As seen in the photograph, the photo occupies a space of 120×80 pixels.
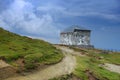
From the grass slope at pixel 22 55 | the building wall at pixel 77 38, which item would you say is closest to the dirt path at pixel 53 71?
the grass slope at pixel 22 55

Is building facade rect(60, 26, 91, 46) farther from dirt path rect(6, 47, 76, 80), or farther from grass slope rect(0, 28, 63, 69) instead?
dirt path rect(6, 47, 76, 80)

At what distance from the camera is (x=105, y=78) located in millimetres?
65625

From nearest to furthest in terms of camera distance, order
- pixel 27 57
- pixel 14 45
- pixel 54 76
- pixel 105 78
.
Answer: pixel 54 76, pixel 27 57, pixel 105 78, pixel 14 45

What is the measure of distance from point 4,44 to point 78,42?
56.1 m

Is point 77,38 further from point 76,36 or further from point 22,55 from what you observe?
point 22,55

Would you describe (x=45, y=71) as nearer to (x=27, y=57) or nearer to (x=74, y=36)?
(x=27, y=57)

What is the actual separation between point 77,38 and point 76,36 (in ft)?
2.76

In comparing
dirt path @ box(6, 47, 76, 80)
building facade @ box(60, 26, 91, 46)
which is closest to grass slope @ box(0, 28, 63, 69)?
dirt path @ box(6, 47, 76, 80)

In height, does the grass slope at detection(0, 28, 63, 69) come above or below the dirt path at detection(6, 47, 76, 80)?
above

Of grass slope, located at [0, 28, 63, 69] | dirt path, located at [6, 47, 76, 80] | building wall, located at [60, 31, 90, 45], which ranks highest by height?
building wall, located at [60, 31, 90, 45]

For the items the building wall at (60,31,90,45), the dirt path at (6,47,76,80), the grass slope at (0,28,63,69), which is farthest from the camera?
the building wall at (60,31,90,45)

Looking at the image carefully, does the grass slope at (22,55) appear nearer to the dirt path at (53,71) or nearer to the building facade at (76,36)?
the dirt path at (53,71)

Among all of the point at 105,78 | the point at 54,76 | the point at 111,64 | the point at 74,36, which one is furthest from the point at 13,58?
the point at 74,36

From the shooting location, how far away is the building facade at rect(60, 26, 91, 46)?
122 metres
